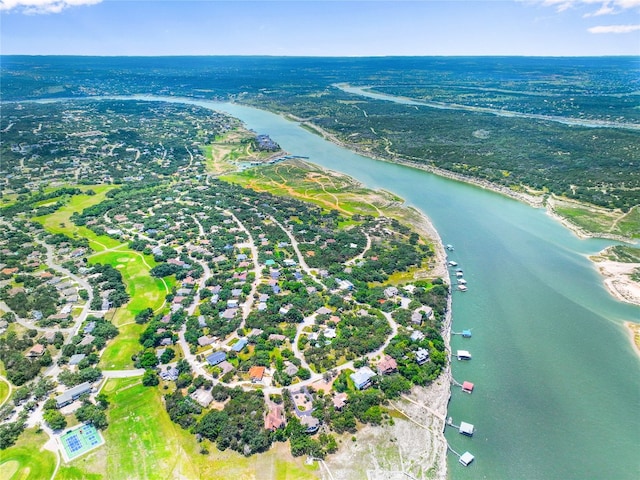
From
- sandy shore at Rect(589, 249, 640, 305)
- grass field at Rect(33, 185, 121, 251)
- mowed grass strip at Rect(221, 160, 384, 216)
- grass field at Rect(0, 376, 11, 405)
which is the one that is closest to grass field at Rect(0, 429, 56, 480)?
grass field at Rect(0, 376, 11, 405)

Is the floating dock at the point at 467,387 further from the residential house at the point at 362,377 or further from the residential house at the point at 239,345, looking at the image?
the residential house at the point at 239,345

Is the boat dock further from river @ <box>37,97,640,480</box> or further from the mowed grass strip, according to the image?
the mowed grass strip

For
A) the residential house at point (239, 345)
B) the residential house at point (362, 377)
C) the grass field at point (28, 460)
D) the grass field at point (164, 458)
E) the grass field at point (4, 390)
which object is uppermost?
the residential house at point (239, 345)

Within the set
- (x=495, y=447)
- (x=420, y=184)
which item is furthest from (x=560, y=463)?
(x=420, y=184)

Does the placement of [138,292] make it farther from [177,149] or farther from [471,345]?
[177,149]

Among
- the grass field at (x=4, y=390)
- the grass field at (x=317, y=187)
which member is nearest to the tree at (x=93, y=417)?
the grass field at (x=4, y=390)
